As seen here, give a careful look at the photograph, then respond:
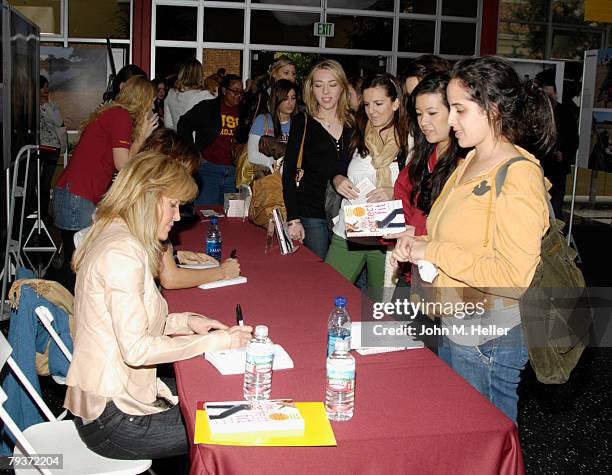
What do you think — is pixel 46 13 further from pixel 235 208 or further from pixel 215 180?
pixel 235 208

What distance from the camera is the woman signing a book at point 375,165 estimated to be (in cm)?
399

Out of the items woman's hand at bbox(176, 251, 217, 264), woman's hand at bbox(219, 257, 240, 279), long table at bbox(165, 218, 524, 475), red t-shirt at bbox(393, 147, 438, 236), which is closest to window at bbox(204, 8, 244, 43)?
woman's hand at bbox(176, 251, 217, 264)

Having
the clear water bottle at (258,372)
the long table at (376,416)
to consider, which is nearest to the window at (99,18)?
→ the long table at (376,416)

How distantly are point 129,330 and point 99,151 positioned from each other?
9.04ft

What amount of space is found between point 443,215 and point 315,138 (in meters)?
1.97

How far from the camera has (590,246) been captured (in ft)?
30.3

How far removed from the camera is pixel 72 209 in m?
4.78

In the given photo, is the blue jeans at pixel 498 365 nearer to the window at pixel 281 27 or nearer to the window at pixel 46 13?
the window at pixel 281 27

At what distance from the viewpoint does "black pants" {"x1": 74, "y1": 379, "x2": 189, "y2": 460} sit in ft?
7.69

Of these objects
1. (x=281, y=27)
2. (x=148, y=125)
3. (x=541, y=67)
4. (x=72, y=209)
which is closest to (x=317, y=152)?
(x=148, y=125)

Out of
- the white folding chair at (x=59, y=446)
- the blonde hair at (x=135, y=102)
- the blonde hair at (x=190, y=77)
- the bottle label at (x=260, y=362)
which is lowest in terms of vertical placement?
the white folding chair at (x=59, y=446)

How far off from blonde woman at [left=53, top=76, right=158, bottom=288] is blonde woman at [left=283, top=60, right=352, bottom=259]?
3.23ft

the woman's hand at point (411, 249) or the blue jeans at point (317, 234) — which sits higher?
the woman's hand at point (411, 249)

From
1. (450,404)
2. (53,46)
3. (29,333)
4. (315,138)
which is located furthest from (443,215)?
(53,46)
